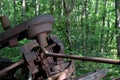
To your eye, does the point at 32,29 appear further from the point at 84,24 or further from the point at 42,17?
the point at 84,24

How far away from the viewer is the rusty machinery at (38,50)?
13.5 feet

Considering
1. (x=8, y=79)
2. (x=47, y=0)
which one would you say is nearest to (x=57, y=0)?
(x=47, y=0)

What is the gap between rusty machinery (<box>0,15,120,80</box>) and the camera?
4.12 meters

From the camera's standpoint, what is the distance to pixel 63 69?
166 inches

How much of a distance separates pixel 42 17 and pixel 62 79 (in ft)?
3.25

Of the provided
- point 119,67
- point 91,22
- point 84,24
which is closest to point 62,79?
point 119,67

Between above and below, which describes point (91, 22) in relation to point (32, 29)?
below

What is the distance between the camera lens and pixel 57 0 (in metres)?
18.9

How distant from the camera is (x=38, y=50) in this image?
13.8ft

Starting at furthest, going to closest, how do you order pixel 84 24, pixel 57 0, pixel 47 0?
pixel 47 0 → pixel 57 0 → pixel 84 24

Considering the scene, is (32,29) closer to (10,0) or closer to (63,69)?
(63,69)

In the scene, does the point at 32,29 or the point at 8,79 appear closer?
the point at 32,29

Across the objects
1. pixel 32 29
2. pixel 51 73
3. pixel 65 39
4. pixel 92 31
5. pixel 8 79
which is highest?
pixel 32 29

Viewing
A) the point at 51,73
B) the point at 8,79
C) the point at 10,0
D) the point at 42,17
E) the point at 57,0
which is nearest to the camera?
the point at 51,73
